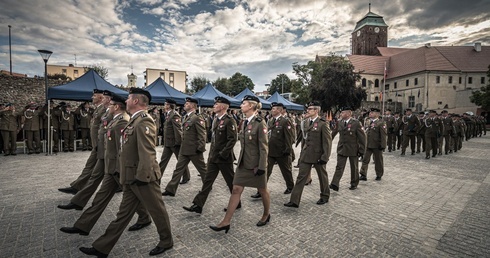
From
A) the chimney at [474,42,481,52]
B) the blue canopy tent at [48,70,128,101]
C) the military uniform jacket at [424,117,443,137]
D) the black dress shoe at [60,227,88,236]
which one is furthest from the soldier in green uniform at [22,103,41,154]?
the chimney at [474,42,481,52]

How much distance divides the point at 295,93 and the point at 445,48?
40154 millimetres

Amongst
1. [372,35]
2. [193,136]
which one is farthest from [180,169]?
[372,35]

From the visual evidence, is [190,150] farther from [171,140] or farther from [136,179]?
[136,179]

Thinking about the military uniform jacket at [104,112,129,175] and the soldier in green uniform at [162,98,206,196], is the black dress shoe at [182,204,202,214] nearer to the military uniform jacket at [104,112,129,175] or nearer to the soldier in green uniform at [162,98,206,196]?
the soldier in green uniform at [162,98,206,196]

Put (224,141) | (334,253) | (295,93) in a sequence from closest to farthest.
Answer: (334,253)
(224,141)
(295,93)

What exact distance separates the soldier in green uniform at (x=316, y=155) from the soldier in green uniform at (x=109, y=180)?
3004 millimetres

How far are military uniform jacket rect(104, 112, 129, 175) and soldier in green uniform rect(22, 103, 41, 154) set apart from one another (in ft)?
34.3

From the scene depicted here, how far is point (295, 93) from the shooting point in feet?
181

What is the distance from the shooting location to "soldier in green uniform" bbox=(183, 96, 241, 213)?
185 inches

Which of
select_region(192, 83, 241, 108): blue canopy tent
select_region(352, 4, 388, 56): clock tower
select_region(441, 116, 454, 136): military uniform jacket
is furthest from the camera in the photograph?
select_region(352, 4, 388, 56): clock tower

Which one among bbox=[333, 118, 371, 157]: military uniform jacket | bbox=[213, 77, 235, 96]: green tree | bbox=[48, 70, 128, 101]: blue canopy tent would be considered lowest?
bbox=[333, 118, 371, 157]: military uniform jacket

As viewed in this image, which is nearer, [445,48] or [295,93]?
→ [295,93]

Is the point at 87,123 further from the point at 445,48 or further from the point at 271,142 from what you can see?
the point at 445,48

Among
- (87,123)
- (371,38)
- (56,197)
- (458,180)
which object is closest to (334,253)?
(56,197)
